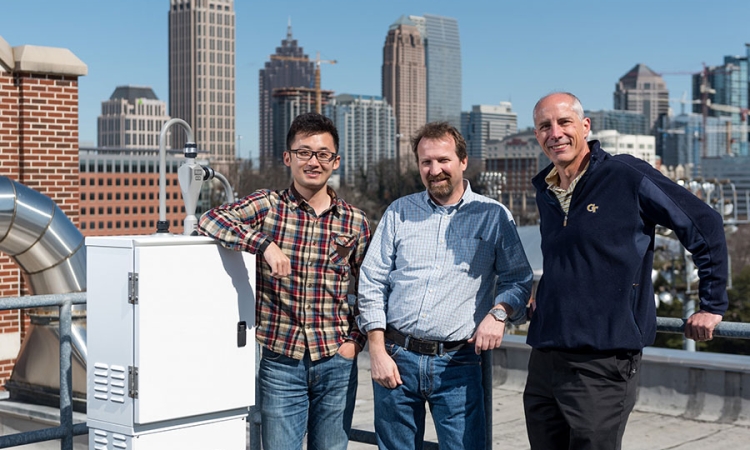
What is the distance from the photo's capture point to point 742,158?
506 ft

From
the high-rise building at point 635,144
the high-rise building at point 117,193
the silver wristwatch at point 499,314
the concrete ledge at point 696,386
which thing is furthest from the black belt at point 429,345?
the high-rise building at point 635,144

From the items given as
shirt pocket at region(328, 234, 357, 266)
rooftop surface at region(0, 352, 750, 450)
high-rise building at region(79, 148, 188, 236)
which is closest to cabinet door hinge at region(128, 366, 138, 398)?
shirt pocket at region(328, 234, 357, 266)

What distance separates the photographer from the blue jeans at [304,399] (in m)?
3.59

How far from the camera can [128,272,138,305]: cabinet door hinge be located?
11.3 feet

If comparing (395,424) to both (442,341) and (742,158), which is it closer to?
(442,341)

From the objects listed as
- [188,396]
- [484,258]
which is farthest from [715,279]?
[188,396]

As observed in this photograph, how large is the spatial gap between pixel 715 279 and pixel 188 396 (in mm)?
1958

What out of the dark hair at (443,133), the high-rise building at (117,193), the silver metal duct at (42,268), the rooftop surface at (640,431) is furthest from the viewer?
the high-rise building at (117,193)

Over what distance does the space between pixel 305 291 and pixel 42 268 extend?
23.5ft

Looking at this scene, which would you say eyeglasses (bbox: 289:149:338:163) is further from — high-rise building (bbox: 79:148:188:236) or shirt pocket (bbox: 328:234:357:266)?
high-rise building (bbox: 79:148:188:236)

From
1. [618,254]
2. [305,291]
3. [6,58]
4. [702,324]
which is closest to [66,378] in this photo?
[305,291]

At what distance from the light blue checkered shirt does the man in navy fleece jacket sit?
300mm

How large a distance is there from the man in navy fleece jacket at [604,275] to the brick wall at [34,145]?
1069 centimetres

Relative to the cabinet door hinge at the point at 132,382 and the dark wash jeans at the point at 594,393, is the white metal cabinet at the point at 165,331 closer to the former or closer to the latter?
the cabinet door hinge at the point at 132,382
